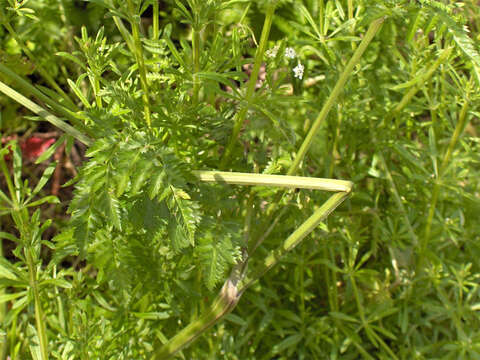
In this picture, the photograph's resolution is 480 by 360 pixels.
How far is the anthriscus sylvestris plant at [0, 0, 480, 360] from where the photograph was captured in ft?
3.58

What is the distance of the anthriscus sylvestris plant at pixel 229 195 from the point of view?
3.58 feet

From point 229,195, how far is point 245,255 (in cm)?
17


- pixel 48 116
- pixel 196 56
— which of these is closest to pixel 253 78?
pixel 196 56

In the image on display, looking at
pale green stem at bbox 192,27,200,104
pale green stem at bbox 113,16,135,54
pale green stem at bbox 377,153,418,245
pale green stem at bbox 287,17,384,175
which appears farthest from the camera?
pale green stem at bbox 377,153,418,245

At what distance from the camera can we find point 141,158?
39.5 inches

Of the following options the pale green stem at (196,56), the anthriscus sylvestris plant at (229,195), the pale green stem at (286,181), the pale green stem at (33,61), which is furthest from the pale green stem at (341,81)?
the pale green stem at (33,61)

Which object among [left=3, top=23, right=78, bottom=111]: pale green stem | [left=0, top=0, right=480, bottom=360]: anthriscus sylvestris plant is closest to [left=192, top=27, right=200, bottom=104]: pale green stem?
[left=0, top=0, right=480, bottom=360]: anthriscus sylvestris plant

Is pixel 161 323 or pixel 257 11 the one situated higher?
pixel 257 11

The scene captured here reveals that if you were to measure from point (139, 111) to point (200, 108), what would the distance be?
0.16m

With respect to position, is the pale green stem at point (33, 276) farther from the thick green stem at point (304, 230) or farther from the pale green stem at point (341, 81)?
the pale green stem at point (341, 81)

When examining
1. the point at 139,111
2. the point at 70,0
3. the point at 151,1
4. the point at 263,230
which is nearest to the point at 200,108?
the point at 139,111

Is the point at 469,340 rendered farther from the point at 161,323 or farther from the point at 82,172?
the point at 82,172

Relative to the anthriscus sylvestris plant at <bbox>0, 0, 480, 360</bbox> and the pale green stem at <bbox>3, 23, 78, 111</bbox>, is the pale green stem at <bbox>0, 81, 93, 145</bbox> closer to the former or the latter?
the anthriscus sylvestris plant at <bbox>0, 0, 480, 360</bbox>

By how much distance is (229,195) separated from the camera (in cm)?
134
